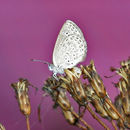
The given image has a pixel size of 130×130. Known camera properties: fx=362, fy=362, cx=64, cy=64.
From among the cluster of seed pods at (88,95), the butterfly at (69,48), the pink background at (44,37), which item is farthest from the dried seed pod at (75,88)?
the pink background at (44,37)


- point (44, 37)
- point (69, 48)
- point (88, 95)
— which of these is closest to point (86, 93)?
point (88, 95)

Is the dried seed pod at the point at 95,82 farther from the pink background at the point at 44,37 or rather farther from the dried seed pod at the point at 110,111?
the pink background at the point at 44,37

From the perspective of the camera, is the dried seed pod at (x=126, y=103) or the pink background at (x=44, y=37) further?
the pink background at (x=44, y=37)

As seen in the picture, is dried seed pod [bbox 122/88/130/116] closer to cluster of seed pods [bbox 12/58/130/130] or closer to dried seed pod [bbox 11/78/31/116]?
cluster of seed pods [bbox 12/58/130/130]

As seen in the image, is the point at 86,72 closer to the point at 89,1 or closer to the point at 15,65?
the point at 15,65

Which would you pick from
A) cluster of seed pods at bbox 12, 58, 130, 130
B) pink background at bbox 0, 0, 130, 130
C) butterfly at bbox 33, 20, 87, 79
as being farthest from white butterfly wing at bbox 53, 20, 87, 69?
pink background at bbox 0, 0, 130, 130

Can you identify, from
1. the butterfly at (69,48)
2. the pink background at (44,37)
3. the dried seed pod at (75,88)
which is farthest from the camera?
the pink background at (44,37)

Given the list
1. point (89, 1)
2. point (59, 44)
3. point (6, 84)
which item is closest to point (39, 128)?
point (6, 84)
